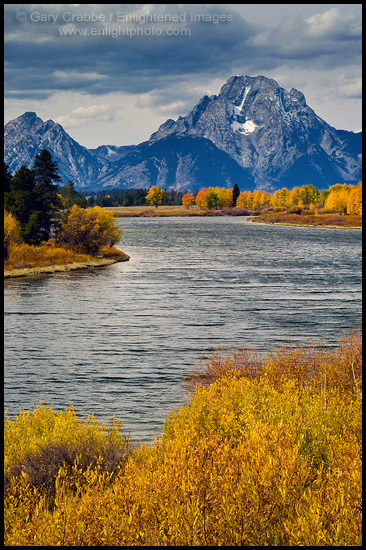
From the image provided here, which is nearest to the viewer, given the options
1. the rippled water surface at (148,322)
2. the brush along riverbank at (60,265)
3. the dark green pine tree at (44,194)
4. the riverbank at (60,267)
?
the rippled water surface at (148,322)

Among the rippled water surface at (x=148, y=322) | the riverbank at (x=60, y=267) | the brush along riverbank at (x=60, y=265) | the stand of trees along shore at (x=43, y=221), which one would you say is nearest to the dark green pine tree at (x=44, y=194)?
the stand of trees along shore at (x=43, y=221)

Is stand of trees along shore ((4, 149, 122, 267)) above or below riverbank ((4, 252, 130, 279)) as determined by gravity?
above

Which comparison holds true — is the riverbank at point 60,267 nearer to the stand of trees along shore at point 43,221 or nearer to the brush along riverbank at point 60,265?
the brush along riverbank at point 60,265

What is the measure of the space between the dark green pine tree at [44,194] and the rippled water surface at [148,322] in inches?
377

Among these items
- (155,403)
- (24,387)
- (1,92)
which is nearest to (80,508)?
(1,92)

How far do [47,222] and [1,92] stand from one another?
6807cm

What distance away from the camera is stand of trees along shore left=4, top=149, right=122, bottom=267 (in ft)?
244

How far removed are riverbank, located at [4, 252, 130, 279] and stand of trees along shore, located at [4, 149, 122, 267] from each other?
6.16ft

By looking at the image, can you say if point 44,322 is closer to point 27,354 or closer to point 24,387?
point 27,354

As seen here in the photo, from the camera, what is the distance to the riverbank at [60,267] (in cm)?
6819

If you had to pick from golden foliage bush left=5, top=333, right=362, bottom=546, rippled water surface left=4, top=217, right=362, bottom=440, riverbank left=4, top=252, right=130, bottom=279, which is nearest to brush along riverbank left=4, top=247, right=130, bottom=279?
riverbank left=4, top=252, right=130, bottom=279

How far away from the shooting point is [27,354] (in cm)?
3350

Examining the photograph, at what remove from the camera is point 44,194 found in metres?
77.1

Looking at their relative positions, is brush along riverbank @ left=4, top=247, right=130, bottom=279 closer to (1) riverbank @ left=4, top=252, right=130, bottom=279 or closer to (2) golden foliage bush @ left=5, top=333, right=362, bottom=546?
(1) riverbank @ left=4, top=252, right=130, bottom=279
